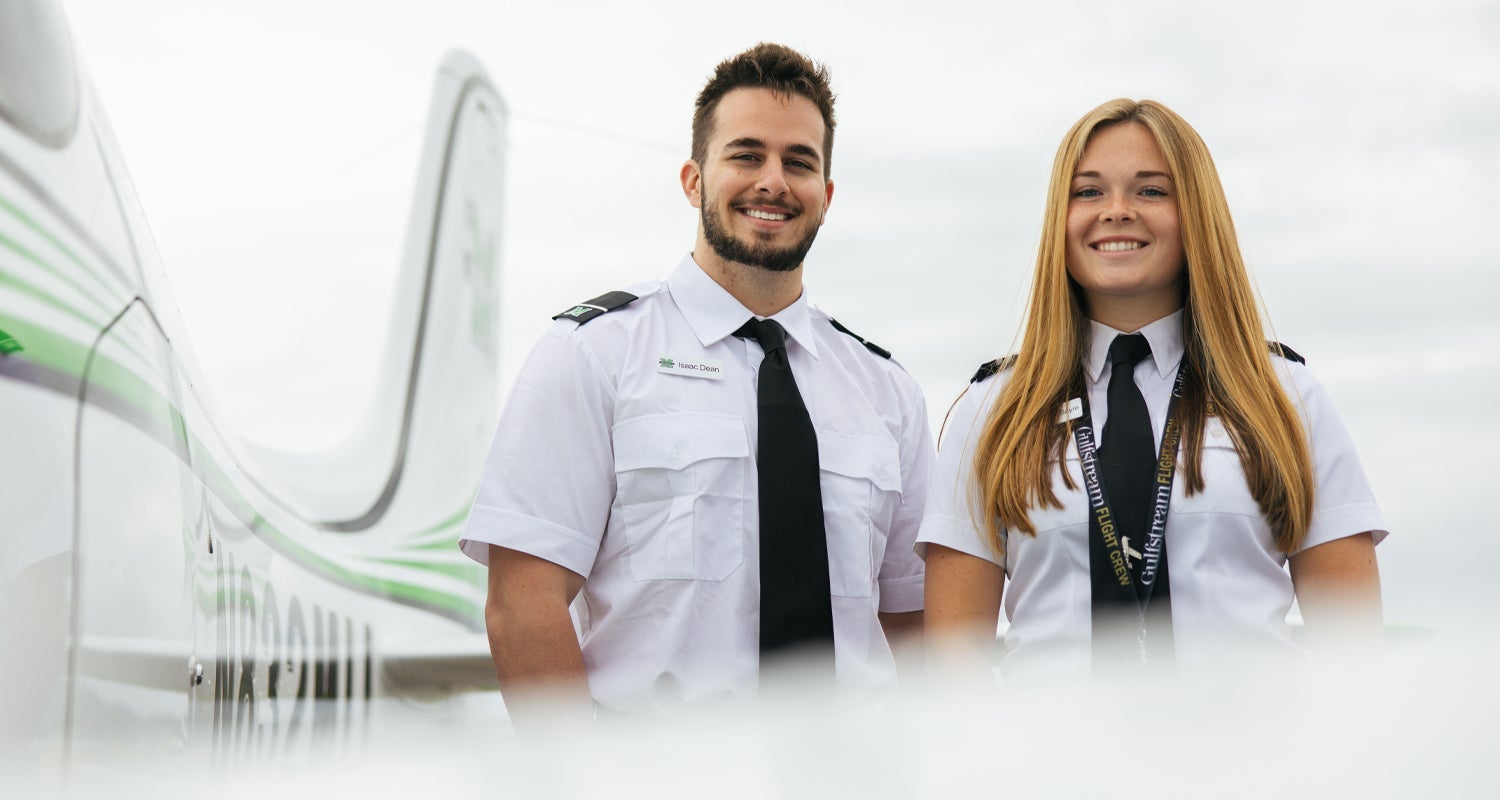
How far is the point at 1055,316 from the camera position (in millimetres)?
2441

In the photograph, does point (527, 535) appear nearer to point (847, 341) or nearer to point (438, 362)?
point (847, 341)

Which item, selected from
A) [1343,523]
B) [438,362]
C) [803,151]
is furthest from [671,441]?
[438,362]

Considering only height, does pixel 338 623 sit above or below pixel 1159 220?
below

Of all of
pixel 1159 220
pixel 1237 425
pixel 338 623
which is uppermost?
pixel 1159 220

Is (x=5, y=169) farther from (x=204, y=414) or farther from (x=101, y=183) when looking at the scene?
(x=204, y=414)

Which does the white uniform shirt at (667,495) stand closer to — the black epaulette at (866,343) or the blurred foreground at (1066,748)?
the black epaulette at (866,343)

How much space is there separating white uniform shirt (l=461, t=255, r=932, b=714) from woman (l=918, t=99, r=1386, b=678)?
35 cm

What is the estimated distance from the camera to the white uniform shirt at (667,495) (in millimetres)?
2545

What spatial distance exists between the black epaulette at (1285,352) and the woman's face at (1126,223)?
0.22m

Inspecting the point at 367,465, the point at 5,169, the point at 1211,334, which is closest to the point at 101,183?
the point at 5,169

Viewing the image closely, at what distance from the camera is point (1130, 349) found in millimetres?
2441

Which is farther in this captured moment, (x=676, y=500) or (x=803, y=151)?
(x=803, y=151)

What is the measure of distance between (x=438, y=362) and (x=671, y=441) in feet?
25.4

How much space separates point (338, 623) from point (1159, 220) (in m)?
4.87
